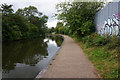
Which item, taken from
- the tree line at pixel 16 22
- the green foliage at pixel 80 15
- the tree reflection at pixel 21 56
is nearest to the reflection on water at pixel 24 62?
the tree reflection at pixel 21 56

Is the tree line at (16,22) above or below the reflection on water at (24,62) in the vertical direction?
above

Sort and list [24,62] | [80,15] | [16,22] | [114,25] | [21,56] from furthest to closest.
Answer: [16,22], [80,15], [21,56], [114,25], [24,62]

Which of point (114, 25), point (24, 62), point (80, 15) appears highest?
point (80, 15)

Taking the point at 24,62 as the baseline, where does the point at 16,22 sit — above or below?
above

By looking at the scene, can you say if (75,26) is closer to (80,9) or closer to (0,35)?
(80,9)

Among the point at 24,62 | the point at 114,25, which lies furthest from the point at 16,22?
the point at 114,25

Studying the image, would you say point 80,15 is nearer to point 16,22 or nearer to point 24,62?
point 24,62

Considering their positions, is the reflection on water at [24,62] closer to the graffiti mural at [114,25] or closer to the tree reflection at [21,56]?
the tree reflection at [21,56]

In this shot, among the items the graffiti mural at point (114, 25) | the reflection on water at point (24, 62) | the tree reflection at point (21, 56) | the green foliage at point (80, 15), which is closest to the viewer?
the reflection on water at point (24, 62)

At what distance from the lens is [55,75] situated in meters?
4.22

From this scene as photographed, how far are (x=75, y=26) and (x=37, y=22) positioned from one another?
34581 mm

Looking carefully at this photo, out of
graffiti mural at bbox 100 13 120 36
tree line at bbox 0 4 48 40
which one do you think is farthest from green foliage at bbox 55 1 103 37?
tree line at bbox 0 4 48 40

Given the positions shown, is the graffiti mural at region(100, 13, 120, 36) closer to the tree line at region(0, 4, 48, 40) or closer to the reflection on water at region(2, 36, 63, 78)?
the reflection on water at region(2, 36, 63, 78)

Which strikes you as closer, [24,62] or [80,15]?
[24,62]
